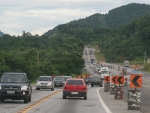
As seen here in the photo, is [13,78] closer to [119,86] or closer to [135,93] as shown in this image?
[135,93]

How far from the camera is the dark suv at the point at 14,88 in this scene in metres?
27.8

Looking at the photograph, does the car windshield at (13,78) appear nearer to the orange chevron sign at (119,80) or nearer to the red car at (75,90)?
the red car at (75,90)

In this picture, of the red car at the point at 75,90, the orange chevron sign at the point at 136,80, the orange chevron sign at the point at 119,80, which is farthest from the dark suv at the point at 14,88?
the orange chevron sign at the point at 119,80

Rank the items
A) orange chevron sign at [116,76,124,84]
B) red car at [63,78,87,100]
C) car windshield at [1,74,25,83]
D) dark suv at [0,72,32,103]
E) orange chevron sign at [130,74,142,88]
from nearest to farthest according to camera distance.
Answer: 1. orange chevron sign at [130,74,142,88]
2. dark suv at [0,72,32,103]
3. car windshield at [1,74,25,83]
4. orange chevron sign at [116,76,124,84]
5. red car at [63,78,87,100]

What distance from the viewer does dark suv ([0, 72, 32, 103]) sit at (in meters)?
27.8

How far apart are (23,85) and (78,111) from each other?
20.4 feet

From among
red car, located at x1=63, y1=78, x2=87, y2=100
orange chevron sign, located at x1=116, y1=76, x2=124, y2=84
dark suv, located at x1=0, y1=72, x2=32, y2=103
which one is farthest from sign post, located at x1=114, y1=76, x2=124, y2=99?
dark suv, located at x1=0, y1=72, x2=32, y2=103

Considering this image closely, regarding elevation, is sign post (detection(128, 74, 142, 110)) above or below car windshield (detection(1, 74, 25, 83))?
below

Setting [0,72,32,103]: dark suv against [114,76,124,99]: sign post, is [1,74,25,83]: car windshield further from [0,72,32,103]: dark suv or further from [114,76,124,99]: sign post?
[114,76,124,99]: sign post

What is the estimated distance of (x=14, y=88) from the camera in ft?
91.7

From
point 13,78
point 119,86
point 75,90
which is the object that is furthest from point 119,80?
point 13,78

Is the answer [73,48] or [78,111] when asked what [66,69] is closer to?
[73,48]

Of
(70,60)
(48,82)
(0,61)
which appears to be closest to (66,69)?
(70,60)

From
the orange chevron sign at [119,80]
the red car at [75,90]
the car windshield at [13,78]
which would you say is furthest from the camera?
the red car at [75,90]
